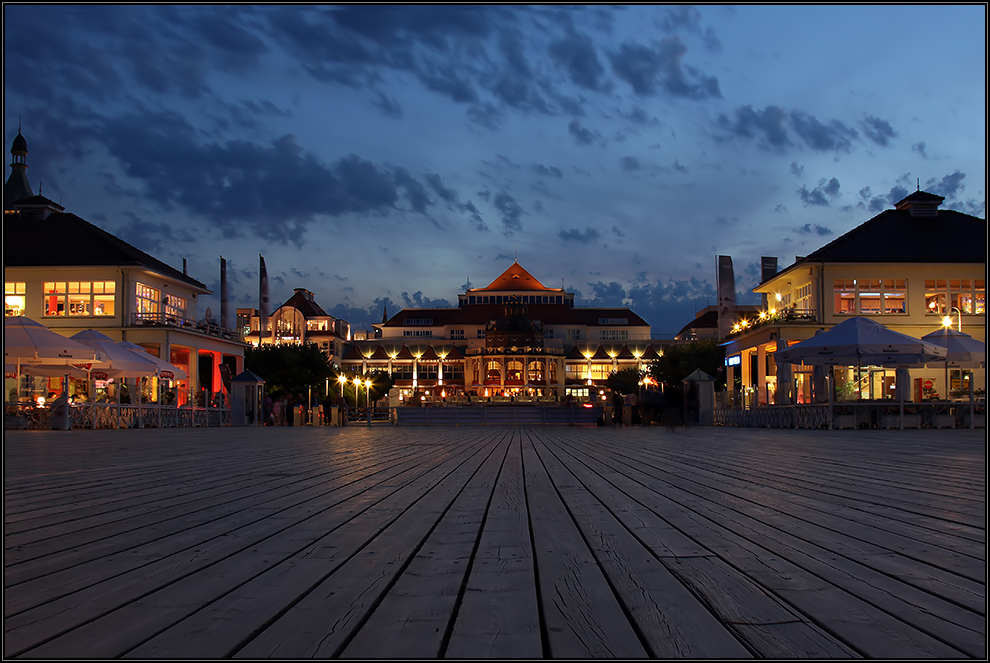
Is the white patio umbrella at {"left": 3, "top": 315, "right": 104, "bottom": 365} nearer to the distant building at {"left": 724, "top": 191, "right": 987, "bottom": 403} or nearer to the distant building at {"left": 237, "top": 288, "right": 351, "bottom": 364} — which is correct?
the distant building at {"left": 724, "top": 191, "right": 987, "bottom": 403}

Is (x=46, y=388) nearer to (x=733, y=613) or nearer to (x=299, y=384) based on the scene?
(x=299, y=384)

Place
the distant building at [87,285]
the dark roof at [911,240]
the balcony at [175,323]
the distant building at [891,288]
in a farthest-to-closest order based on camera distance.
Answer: the balcony at [175,323] → the distant building at [87,285] → the dark roof at [911,240] → the distant building at [891,288]

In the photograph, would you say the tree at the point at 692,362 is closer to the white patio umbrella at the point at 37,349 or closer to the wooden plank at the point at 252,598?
the white patio umbrella at the point at 37,349

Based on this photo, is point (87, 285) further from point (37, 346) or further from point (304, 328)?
point (304, 328)

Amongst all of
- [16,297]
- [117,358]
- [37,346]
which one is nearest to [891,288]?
[117,358]

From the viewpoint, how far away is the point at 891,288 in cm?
3994

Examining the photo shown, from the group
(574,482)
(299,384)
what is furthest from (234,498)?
(299,384)

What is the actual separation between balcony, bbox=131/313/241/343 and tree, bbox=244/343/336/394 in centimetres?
607

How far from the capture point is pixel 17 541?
3910 mm

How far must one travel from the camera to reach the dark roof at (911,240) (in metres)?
39.1

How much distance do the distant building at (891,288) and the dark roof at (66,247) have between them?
31786 mm

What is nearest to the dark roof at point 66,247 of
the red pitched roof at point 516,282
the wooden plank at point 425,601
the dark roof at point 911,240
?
the dark roof at point 911,240

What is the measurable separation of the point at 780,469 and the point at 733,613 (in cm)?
632

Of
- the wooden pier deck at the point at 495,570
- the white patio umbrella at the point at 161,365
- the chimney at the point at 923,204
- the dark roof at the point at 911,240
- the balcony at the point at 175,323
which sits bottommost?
the wooden pier deck at the point at 495,570
